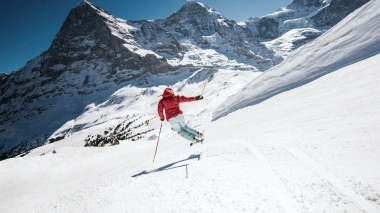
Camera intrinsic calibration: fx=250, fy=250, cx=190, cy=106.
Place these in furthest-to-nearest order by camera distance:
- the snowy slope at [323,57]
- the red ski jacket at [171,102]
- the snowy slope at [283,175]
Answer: the snowy slope at [323,57] < the red ski jacket at [171,102] < the snowy slope at [283,175]

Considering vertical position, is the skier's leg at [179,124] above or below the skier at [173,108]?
below

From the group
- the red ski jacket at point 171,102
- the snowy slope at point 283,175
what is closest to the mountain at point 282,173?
the snowy slope at point 283,175

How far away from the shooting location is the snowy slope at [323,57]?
13.1m

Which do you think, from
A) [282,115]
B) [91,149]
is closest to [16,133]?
[91,149]

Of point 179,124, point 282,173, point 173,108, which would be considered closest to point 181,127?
point 179,124

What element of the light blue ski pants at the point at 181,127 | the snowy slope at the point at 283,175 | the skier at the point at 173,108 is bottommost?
the snowy slope at the point at 283,175

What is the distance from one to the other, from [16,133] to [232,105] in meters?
226

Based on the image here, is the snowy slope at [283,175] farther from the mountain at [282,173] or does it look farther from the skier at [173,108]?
the skier at [173,108]

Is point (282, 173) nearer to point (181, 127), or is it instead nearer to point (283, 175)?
point (283, 175)

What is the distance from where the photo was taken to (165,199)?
4.51 metres

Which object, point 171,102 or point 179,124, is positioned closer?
point 171,102

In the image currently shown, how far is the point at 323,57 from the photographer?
14891 millimetres

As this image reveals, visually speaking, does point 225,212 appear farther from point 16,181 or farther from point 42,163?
point 42,163

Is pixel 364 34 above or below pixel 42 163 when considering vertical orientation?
above
